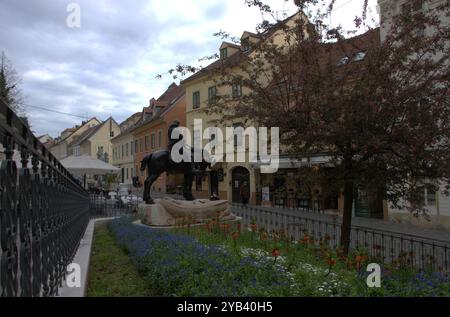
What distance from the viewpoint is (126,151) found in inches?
2235

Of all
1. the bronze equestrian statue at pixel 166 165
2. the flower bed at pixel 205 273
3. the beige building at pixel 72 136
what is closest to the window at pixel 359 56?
the flower bed at pixel 205 273

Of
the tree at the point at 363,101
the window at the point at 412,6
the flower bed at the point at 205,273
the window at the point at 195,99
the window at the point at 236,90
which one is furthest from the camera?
the window at the point at 195,99

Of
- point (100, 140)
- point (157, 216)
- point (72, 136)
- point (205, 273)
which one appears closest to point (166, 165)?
point (157, 216)

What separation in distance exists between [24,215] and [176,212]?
9.38 metres

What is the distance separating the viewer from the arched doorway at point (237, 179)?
102ft

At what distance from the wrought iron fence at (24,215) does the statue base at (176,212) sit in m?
7.60

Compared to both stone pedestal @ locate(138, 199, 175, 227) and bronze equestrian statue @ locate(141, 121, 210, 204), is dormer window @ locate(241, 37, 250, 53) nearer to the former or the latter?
bronze equestrian statue @ locate(141, 121, 210, 204)

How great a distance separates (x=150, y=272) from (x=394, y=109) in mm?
4524

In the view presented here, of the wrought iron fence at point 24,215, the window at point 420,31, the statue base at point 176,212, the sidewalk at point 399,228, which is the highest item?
the window at point 420,31

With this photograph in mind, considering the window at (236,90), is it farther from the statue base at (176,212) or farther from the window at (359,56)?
the statue base at (176,212)

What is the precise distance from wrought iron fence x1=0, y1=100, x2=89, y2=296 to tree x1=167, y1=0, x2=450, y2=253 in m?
4.48

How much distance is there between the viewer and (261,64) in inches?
333

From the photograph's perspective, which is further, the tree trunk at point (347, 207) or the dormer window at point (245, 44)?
the dormer window at point (245, 44)
